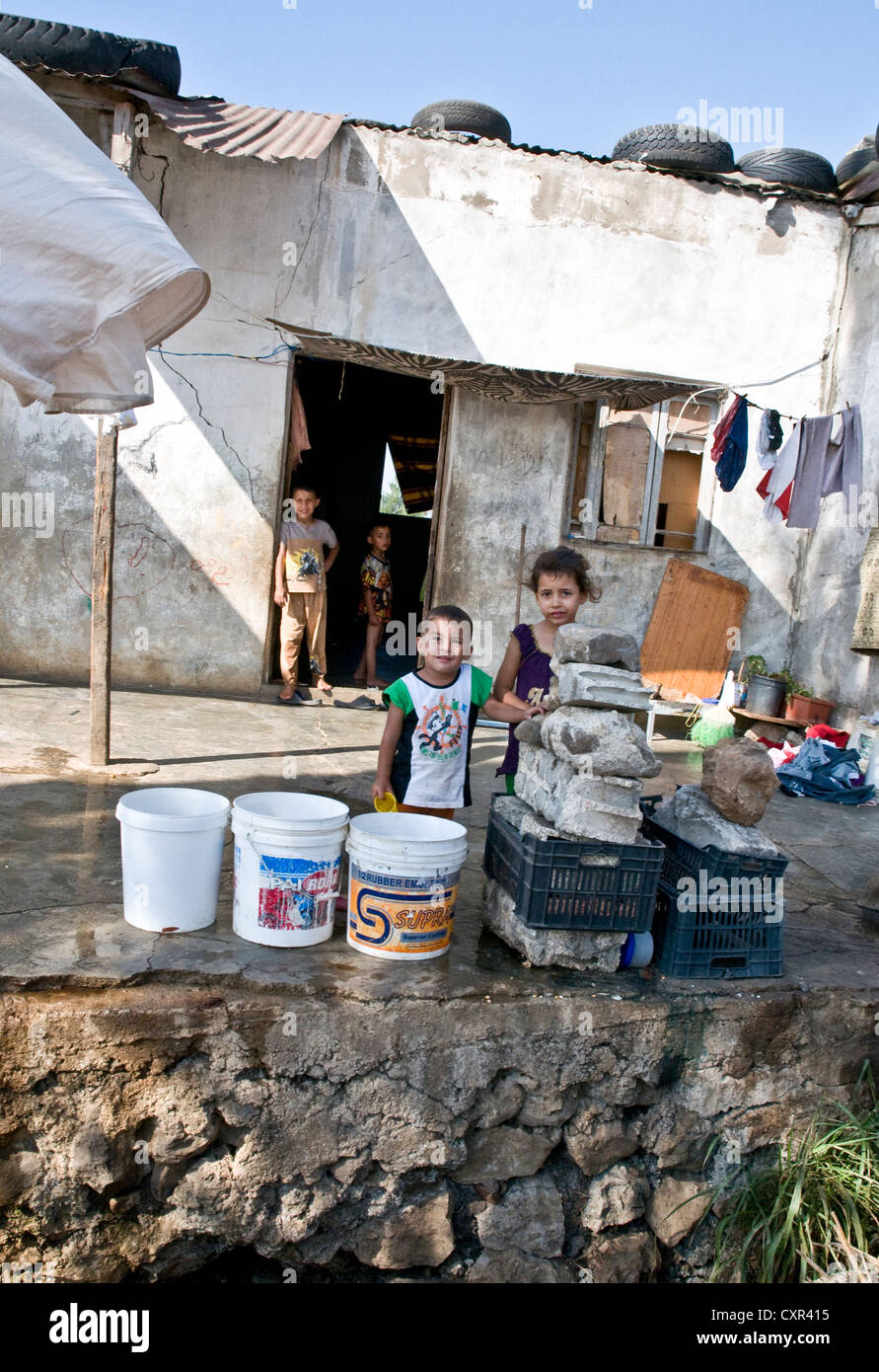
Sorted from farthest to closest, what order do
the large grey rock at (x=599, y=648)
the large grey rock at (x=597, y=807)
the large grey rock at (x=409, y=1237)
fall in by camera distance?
the large grey rock at (x=599, y=648) < the large grey rock at (x=597, y=807) < the large grey rock at (x=409, y=1237)

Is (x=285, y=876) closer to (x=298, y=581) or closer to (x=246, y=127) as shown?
(x=298, y=581)

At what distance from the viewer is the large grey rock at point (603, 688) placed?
3291mm

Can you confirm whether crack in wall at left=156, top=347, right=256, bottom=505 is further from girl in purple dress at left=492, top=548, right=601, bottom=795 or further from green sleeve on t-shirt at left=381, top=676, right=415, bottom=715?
green sleeve on t-shirt at left=381, top=676, right=415, bottom=715

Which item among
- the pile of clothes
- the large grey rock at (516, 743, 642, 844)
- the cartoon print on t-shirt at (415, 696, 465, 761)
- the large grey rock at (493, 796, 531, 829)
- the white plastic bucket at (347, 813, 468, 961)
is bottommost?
the pile of clothes

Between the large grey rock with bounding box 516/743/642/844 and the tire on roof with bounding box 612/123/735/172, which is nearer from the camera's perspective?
the large grey rock with bounding box 516/743/642/844

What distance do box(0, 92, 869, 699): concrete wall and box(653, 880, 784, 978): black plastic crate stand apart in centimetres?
522

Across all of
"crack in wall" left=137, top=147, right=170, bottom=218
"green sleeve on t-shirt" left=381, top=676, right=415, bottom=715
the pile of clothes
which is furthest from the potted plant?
A: "crack in wall" left=137, top=147, right=170, bottom=218

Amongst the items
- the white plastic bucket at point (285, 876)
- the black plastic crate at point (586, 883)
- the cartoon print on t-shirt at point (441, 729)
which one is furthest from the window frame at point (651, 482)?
the white plastic bucket at point (285, 876)

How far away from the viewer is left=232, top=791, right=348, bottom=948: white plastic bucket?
3.12 meters

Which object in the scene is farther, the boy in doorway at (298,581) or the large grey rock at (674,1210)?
the boy in doorway at (298,581)

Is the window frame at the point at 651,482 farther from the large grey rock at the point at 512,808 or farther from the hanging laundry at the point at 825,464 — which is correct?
the large grey rock at the point at 512,808

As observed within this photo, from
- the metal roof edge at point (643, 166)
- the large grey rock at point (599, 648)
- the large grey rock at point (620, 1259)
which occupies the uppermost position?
the metal roof edge at point (643, 166)

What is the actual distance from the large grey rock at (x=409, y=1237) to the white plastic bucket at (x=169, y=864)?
1159 millimetres
